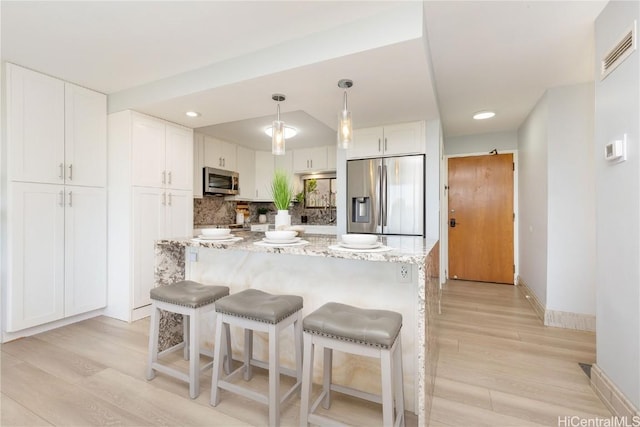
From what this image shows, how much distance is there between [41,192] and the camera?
265 centimetres

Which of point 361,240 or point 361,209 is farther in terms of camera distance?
point 361,209

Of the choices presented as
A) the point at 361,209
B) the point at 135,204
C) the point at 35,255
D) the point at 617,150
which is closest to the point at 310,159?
the point at 361,209

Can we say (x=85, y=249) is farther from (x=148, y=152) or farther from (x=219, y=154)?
(x=219, y=154)

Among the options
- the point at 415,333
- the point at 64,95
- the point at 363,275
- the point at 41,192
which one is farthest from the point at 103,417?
the point at 64,95

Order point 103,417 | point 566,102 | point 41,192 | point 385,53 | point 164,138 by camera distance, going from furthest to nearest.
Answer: point 164,138
point 566,102
point 41,192
point 385,53
point 103,417

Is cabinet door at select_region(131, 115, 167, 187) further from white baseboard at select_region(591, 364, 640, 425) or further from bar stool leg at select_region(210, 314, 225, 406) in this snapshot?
white baseboard at select_region(591, 364, 640, 425)

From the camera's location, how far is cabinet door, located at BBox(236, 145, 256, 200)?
5.22m

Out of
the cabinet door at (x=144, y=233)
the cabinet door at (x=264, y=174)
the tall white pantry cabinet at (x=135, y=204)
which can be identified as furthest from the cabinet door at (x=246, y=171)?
the cabinet door at (x=144, y=233)

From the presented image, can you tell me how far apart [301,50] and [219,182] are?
299 centimetres

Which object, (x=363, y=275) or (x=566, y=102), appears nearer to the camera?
(x=363, y=275)

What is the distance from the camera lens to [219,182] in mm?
4605

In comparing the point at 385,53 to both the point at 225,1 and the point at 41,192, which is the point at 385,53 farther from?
the point at 41,192

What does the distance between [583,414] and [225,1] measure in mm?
3051

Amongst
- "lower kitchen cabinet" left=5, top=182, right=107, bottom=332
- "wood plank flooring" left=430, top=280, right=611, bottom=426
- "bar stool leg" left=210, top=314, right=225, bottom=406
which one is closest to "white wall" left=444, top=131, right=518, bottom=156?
"wood plank flooring" left=430, top=280, right=611, bottom=426
